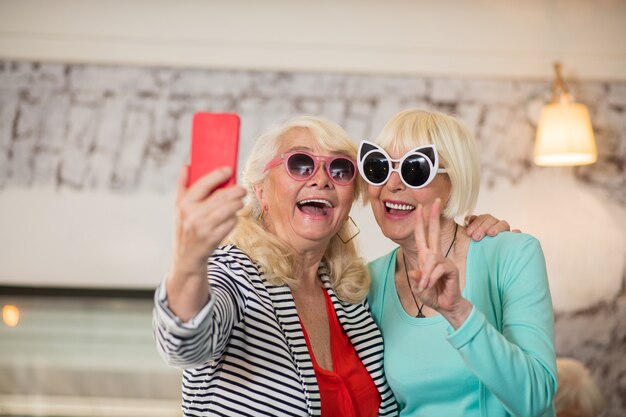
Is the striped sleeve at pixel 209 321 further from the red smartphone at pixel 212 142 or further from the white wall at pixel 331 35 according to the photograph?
the white wall at pixel 331 35

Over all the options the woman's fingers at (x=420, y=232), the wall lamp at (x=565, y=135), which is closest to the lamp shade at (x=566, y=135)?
the wall lamp at (x=565, y=135)

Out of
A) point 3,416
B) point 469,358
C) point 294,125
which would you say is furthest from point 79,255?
point 469,358

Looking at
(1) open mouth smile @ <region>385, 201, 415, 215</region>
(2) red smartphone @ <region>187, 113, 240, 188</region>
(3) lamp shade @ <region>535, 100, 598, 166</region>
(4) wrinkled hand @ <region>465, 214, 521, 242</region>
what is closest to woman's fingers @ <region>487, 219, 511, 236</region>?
(4) wrinkled hand @ <region>465, 214, 521, 242</region>

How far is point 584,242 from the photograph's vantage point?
173 inches

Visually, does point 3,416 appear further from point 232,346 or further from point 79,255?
point 232,346

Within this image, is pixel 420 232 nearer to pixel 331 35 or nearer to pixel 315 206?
pixel 315 206

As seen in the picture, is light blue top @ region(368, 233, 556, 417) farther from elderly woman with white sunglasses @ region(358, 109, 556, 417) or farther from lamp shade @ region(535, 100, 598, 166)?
lamp shade @ region(535, 100, 598, 166)

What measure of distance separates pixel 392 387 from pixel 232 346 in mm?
521

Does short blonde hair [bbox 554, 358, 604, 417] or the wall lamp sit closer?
short blonde hair [bbox 554, 358, 604, 417]

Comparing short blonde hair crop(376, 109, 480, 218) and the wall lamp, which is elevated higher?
the wall lamp

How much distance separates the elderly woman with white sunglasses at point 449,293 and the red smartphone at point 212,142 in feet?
1.62

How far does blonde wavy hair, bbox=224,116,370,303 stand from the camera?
182cm

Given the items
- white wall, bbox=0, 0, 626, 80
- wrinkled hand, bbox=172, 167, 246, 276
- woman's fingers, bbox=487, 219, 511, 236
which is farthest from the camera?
white wall, bbox=0, 0, 626, 80

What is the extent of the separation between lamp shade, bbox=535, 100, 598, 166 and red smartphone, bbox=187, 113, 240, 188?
3.12 meters
